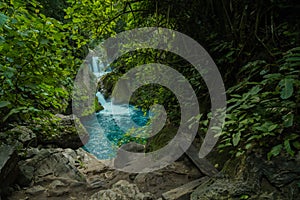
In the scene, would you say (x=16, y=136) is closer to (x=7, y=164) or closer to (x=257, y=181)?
(x=7, y=164)

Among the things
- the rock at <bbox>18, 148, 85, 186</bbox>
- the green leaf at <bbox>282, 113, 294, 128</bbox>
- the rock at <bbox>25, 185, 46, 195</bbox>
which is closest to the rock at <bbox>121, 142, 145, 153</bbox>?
the rock at <bbox>18, 148, 85, 186</bbox>

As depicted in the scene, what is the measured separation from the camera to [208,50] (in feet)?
9.40

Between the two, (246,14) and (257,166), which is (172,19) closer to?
(246,14)

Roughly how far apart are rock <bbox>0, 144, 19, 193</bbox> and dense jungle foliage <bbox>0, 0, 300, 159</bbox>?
0.30 metres

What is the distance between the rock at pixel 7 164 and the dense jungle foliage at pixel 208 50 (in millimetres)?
298

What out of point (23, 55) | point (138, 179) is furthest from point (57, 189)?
point (23, 55)

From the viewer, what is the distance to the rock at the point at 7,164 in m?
2.62

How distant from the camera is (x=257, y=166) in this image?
5.41 feet

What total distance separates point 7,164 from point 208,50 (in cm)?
279

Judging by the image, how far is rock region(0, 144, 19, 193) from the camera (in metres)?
2.62

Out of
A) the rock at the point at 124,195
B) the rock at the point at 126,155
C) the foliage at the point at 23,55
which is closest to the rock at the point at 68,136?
the rock at the point at 126,155

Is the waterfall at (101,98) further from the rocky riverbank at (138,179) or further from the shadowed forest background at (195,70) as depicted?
the shadowed forest background at (195,70)

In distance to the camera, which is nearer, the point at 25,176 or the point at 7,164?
the point at 7,164

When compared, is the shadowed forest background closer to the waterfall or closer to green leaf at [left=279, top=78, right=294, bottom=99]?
green leaf at [left=279, top=78, right=294, bottom=99]
